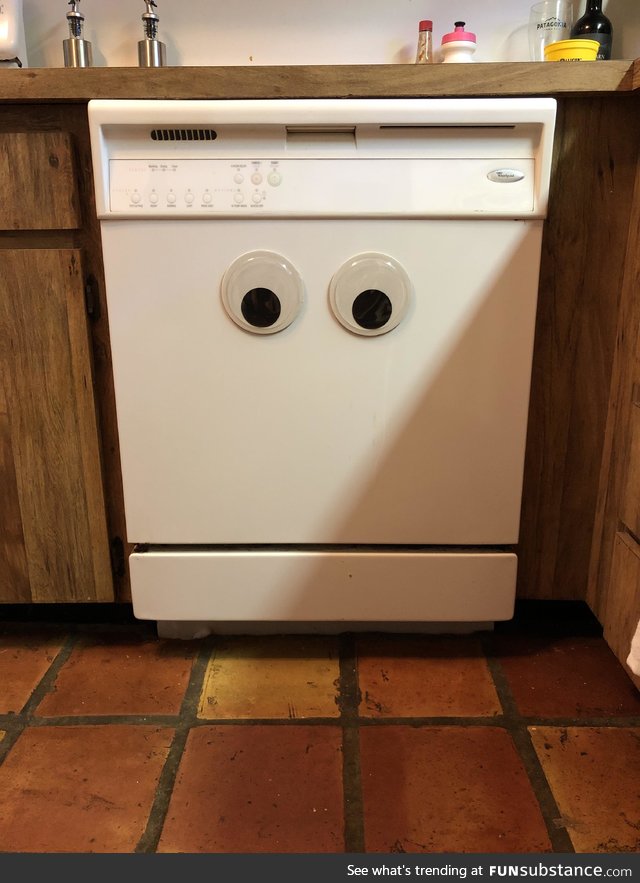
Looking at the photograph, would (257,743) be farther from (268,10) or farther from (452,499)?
(268,10)

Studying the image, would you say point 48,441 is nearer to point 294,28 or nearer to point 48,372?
point 48,372

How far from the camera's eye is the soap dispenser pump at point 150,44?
4.04ft

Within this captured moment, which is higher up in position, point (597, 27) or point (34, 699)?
point (597, 27)

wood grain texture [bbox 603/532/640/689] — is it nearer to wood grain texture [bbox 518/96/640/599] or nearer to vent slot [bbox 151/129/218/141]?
wood grain texture [bbox 518/96/640/599]

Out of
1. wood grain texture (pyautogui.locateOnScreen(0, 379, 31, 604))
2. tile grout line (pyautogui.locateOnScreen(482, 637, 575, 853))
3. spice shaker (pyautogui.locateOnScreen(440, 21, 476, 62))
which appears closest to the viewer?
tile grout line (pyautogui.locateOnScreen(482, 637, 575, 853))

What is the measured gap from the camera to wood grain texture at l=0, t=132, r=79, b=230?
96 cm

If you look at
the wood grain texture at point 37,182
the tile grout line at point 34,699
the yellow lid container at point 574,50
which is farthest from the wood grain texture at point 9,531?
the yellow lid container at point 574,50

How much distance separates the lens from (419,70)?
91 cm

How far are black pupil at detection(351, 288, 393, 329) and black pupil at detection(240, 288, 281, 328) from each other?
113 millimetres

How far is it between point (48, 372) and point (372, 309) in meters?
0.51

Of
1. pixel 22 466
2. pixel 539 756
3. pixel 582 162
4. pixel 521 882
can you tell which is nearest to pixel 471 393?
pixel 582 162

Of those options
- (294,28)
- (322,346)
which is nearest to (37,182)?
(322,346)

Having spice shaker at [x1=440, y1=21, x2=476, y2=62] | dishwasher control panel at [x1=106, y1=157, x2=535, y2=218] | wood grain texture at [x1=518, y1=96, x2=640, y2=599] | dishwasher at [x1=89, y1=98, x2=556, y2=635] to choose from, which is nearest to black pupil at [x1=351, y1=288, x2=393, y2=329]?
dishwasher at [x1=89, y1=98, x2=556, y2=635]

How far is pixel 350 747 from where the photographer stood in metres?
0.93
